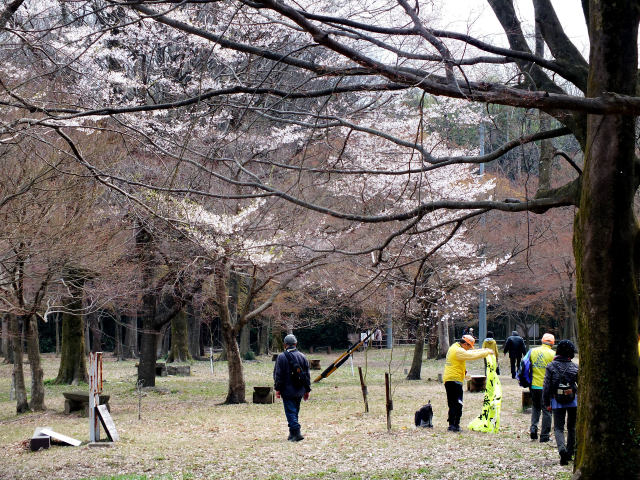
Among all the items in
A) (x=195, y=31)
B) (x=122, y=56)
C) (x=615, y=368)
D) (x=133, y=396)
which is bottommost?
(x=133, y=396)

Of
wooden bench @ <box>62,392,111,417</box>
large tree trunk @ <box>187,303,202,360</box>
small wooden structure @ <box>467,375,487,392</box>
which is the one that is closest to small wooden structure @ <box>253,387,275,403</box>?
wooden bench @ <box>62,392,111,417</box>

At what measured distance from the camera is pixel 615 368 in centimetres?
571

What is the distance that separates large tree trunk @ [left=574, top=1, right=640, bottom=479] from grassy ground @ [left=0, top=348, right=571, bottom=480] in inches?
52.1

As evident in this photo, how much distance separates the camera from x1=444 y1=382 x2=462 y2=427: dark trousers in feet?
35.0

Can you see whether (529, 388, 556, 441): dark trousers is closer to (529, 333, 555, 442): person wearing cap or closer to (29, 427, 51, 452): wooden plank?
(529, 333, 555, 442): person wearing cap

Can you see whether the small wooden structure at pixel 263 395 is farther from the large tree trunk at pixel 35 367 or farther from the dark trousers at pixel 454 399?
the dark trousers at pixel 454 399

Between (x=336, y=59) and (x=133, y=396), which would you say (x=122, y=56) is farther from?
(x=133, y=396)

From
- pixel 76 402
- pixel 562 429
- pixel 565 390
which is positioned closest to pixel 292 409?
pixel 562 429

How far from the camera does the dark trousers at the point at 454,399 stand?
35.0ft

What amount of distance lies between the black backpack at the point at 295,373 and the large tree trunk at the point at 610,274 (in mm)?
5205

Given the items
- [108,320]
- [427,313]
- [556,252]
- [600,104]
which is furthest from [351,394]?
→ [108,320]

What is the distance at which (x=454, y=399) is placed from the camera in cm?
1080

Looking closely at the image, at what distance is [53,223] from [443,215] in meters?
12.8

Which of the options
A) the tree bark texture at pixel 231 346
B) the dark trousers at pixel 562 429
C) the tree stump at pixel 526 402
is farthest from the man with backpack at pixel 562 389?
the tree bark texture at pixel 231 346
